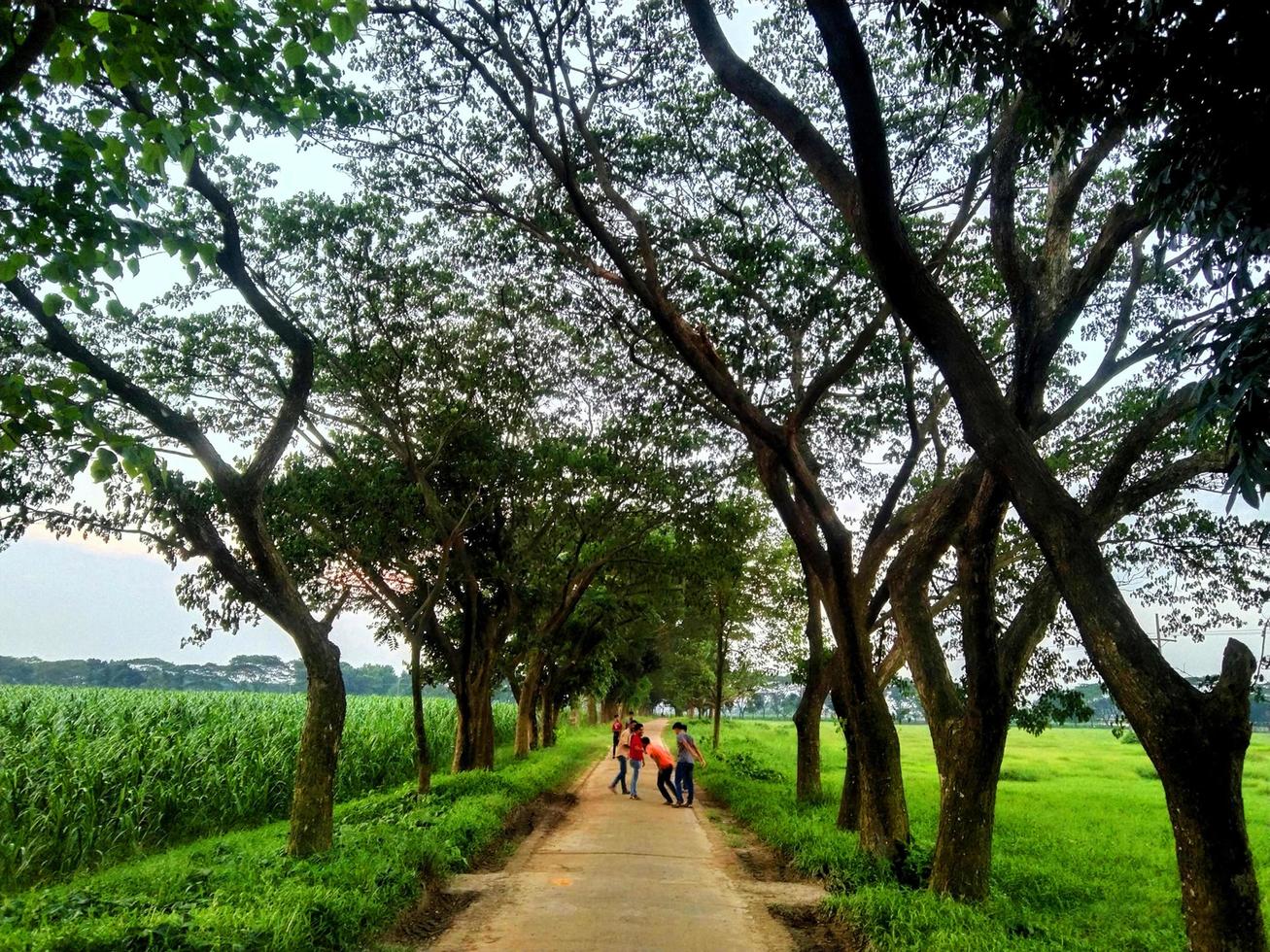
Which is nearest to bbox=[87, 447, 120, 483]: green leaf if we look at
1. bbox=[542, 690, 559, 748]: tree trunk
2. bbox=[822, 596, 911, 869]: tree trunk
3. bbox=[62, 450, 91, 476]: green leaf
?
bbox=[62, 450, 91, 476]: green leaf

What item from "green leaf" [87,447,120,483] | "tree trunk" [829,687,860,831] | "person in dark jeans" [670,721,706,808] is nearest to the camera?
"green leaf" [87,447,120,483]

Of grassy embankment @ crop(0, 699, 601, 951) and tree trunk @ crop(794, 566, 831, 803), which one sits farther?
tree trunk @ crop(794, 566, 831, 803)

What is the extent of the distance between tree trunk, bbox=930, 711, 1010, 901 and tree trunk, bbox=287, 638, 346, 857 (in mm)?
5752

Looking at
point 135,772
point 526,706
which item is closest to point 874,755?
point 135,772

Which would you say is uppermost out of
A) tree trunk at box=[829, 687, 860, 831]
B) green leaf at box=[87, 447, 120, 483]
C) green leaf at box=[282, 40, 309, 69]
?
green leaf at box=[282, 40, 309, 69]

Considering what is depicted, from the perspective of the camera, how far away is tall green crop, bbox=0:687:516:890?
10.1 meters

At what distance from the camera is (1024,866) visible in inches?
433

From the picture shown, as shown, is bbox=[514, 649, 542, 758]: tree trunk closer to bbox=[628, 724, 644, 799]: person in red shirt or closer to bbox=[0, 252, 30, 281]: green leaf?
bbox=[628, 724, 644, 799]: person in red shirt

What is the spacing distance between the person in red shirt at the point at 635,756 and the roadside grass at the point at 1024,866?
5.89 feet

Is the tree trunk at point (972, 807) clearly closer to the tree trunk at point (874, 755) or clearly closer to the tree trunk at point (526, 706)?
the tree trunk at point (874, 755)

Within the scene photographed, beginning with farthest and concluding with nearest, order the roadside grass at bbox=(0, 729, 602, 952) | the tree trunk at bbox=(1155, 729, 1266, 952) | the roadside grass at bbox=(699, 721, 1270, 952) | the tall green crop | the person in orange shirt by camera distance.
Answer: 1. the person in orange shirt
2. the tall green crop
3. the roadside grass at bbox=(699, 721, 1270, 952)
4. the roadside grass at bbox=(0, 729, 602, 952)
5. the tree trunk at bbox=(1155, 729, 1266, 952)

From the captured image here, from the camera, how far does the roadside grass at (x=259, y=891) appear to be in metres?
5.11

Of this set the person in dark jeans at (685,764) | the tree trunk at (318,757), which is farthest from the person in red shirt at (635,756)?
the tree trunk at (318,757)

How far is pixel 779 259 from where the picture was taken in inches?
379
